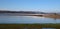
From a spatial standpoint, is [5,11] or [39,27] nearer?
[39,27]

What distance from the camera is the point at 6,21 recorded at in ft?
22.5

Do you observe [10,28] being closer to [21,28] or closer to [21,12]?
[21,28]

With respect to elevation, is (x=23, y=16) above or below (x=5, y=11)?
below

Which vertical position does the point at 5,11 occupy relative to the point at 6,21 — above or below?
above

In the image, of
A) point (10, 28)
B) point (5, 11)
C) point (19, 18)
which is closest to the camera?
point (10, 28)

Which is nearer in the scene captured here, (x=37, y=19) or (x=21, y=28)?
(x=21, y=28)

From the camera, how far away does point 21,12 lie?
650cm

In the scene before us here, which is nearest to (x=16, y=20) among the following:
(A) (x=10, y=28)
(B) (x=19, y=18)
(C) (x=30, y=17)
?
(B) (x=19, y=18)

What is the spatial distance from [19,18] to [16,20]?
0.31m

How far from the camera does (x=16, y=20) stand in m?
6.89

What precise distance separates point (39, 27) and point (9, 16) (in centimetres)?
188

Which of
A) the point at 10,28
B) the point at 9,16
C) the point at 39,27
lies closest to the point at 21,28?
the point at 10,28

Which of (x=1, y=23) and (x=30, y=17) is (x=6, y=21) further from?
(x=30, y=17)

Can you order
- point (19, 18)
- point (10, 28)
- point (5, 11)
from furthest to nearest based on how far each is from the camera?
point (19, 18), point (5, 11), point (10, 28)
